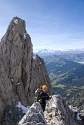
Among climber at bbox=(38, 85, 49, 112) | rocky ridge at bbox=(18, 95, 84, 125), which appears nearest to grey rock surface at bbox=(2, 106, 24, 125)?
climber at bbox=(38, 85, 49, 112)

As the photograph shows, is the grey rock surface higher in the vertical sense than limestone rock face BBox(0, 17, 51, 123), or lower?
lower

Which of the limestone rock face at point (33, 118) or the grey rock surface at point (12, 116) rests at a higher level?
the limestone rock face at point (33, 118)

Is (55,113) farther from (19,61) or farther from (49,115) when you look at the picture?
(19,61)

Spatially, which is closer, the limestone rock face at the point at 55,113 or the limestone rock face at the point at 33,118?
the limestone rock face at the point at 33,118

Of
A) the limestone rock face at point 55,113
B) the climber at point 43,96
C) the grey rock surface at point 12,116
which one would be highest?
the climber at point 43,96

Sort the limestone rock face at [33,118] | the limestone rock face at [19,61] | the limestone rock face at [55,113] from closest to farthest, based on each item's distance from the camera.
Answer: the limestone rock face at [33,118] → the limestone rock face at [55,113] → the limestone rock face at [19,61]

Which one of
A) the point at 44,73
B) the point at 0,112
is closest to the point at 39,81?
the point at 44,73

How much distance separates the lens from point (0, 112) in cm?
3325

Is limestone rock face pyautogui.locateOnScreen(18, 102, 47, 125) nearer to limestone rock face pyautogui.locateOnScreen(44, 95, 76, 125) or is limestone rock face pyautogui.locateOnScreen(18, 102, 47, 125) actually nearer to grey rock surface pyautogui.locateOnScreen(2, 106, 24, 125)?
limestone rock face pyautogui.locateOnScreen(44, 95, 76, 125)

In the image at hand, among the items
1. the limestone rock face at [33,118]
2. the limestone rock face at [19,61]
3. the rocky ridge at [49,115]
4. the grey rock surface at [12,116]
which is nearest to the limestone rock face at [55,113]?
the rocky ridge at [49,115]

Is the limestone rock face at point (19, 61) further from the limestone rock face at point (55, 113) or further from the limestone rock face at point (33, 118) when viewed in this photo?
the limestone rock face at point (33, 118)

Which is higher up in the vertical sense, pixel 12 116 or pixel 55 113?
pixel 55 113

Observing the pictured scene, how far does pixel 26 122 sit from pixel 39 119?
1264mm

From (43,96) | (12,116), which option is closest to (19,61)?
(12,116)
